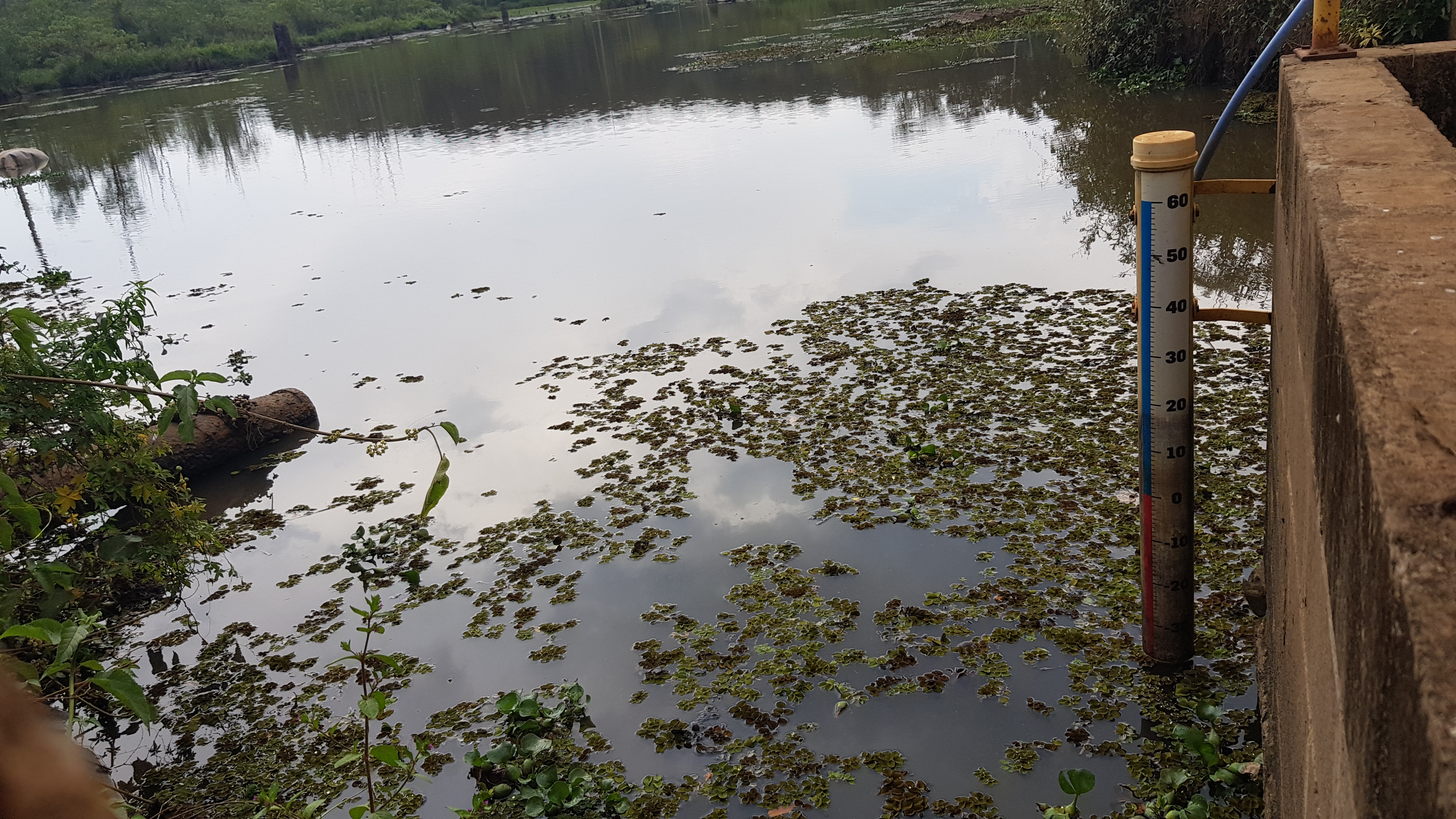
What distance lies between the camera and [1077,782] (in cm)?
287

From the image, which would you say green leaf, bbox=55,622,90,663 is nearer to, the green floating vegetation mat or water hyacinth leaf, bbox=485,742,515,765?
the green floating vegetation mat

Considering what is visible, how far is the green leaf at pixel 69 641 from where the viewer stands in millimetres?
2117

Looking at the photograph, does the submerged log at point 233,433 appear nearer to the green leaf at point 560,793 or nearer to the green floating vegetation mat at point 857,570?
the green floating vegetation mat at point 857,570

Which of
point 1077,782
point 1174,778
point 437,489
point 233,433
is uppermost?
point 437,489

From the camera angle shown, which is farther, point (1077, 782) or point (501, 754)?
point (501, 754)

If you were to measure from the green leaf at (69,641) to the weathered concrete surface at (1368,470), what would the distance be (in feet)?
7.42

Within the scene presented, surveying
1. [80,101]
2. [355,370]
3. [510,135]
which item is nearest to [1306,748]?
[355,370]

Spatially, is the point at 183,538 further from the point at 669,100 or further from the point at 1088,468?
the point at 669,100

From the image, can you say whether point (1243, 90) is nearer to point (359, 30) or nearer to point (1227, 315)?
point (1227, 315)

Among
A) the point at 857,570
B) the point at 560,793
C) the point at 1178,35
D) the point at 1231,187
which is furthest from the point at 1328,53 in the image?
the point at 1178,35

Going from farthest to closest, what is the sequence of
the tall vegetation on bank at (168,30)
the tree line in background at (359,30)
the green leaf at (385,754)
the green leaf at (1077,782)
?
the tall vegetation on bank at (168,30) < the tree line in background at (359,30) < the green leaf at (1077,782) < the green leaf at (385,754)

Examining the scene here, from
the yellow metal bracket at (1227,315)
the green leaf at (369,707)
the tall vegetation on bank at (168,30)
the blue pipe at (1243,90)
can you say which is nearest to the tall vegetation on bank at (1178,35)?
the blue pipe at (1243,90)

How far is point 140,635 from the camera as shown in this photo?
484cm

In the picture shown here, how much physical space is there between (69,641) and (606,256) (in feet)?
26.5
